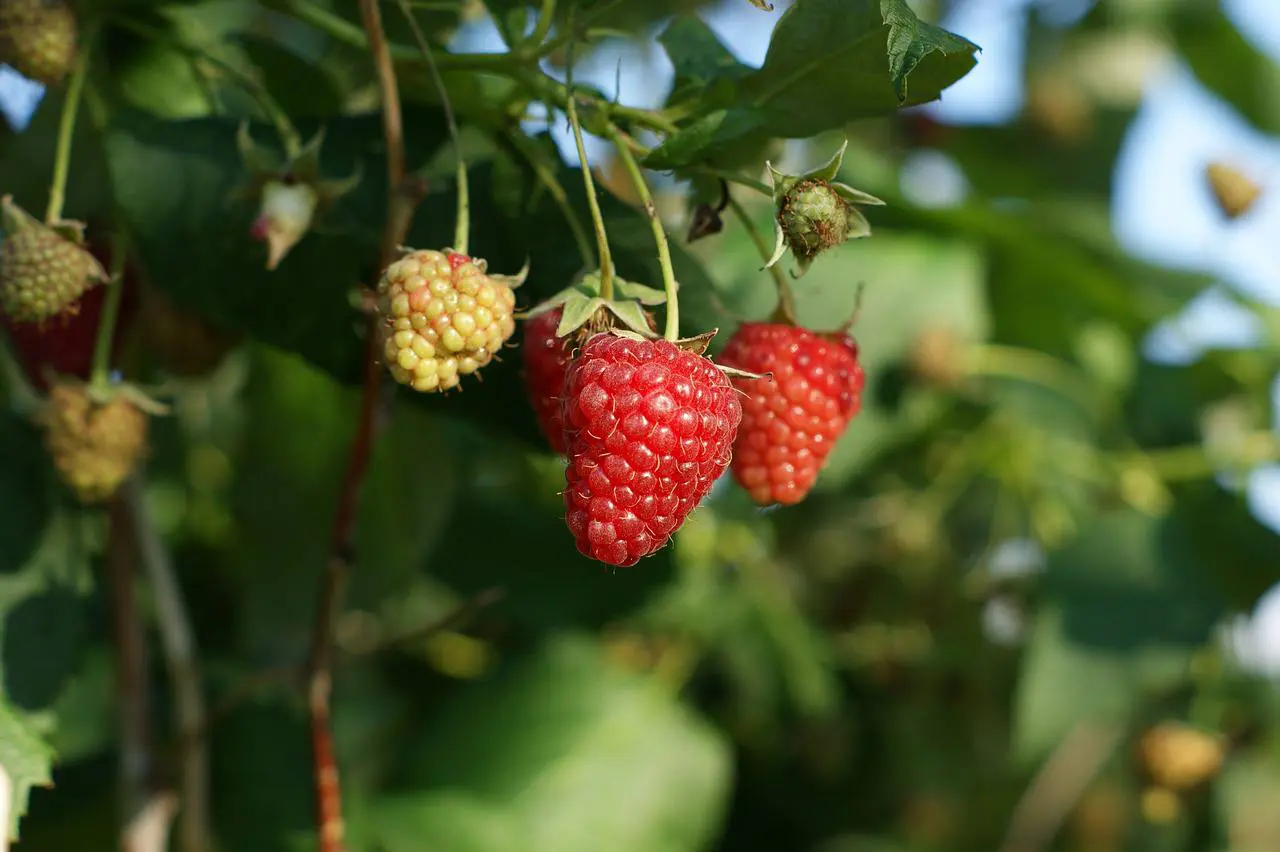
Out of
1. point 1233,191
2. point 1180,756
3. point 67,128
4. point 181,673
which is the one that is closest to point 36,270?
point 67,128

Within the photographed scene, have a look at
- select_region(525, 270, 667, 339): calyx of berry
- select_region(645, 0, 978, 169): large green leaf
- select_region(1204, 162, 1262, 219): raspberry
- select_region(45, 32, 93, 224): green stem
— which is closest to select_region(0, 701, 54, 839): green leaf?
select_region(45, 32, 93, 224): green stem

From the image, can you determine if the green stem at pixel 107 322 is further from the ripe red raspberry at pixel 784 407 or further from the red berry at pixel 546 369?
the ripe red raspberry at pixel 784 407

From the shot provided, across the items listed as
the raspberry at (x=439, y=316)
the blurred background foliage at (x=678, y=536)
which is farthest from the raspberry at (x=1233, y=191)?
the raspberry at (x=439, y=316)

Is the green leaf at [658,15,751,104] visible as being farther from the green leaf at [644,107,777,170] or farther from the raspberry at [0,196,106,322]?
the raspberry at [0,196,106,322]

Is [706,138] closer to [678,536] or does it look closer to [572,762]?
[678,536]

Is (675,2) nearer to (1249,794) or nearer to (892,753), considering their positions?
(892,753)
